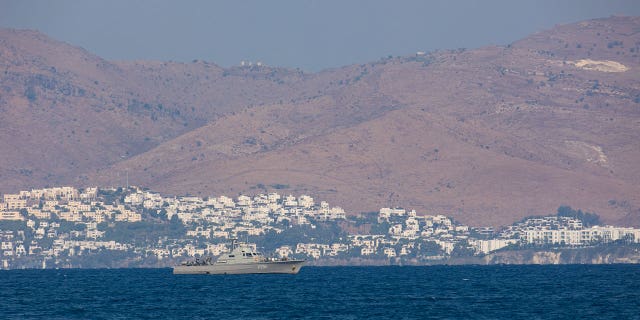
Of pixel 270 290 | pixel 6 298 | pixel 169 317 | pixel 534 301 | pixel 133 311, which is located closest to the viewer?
pixel 169 317

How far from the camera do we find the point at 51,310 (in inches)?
5979

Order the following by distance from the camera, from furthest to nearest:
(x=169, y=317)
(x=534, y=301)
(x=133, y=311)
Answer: (x=534, y=301)
(x=133, y=311)
(x=169, y=317)

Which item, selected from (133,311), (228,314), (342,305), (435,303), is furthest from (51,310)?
(435,303)

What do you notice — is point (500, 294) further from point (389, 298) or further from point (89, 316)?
point (89, 316)

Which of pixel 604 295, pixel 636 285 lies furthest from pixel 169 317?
pixel 636 285

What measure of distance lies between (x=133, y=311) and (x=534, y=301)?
147 feet

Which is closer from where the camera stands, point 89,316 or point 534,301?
point 89,316

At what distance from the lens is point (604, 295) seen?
17100cm

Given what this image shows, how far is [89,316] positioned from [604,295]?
6310 centimetres

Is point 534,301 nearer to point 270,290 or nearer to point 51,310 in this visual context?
point 270,290

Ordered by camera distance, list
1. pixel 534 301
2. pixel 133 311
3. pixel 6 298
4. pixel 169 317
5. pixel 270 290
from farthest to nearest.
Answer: pixel 270 290 < pixel 6 298 < pixel 534 301 < pixel 133 311 < pixel 169 317

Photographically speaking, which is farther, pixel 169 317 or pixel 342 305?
pixel 342 305

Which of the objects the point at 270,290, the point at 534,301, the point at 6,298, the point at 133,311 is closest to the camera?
the point at 133,311

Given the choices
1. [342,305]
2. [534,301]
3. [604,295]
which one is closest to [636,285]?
[604,295]
